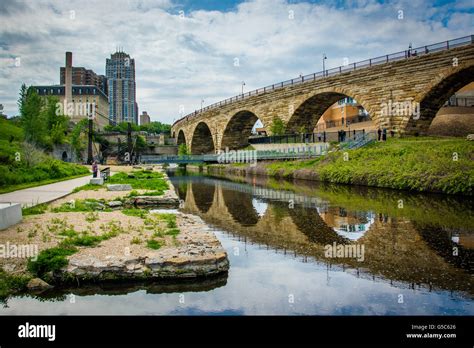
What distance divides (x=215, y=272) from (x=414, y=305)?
11.9 ft

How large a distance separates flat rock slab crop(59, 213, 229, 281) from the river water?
28 centimetres

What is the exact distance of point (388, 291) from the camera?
6719mm

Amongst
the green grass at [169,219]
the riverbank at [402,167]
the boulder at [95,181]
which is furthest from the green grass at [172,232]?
the riverbank at [402,167]

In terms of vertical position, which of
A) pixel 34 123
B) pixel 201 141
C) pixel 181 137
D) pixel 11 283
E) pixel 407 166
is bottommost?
pixel 11 283

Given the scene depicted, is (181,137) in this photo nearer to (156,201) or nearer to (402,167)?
(402,167)

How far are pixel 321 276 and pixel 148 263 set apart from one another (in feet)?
11.3

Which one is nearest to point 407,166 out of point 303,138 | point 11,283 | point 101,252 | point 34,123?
point 101,252

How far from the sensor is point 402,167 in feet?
79.2

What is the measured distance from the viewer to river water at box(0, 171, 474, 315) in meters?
6.16

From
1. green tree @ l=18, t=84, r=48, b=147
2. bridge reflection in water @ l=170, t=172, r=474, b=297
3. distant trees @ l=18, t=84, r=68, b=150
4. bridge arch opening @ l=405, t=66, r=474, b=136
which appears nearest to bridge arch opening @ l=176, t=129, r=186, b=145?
distant trees @ l=18, t=84, r=68, b=150

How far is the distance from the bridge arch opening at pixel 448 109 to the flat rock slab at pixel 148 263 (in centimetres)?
2785

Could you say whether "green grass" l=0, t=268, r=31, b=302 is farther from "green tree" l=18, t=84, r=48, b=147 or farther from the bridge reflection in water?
"green tree" l=18, t=84, r=48, b=147
